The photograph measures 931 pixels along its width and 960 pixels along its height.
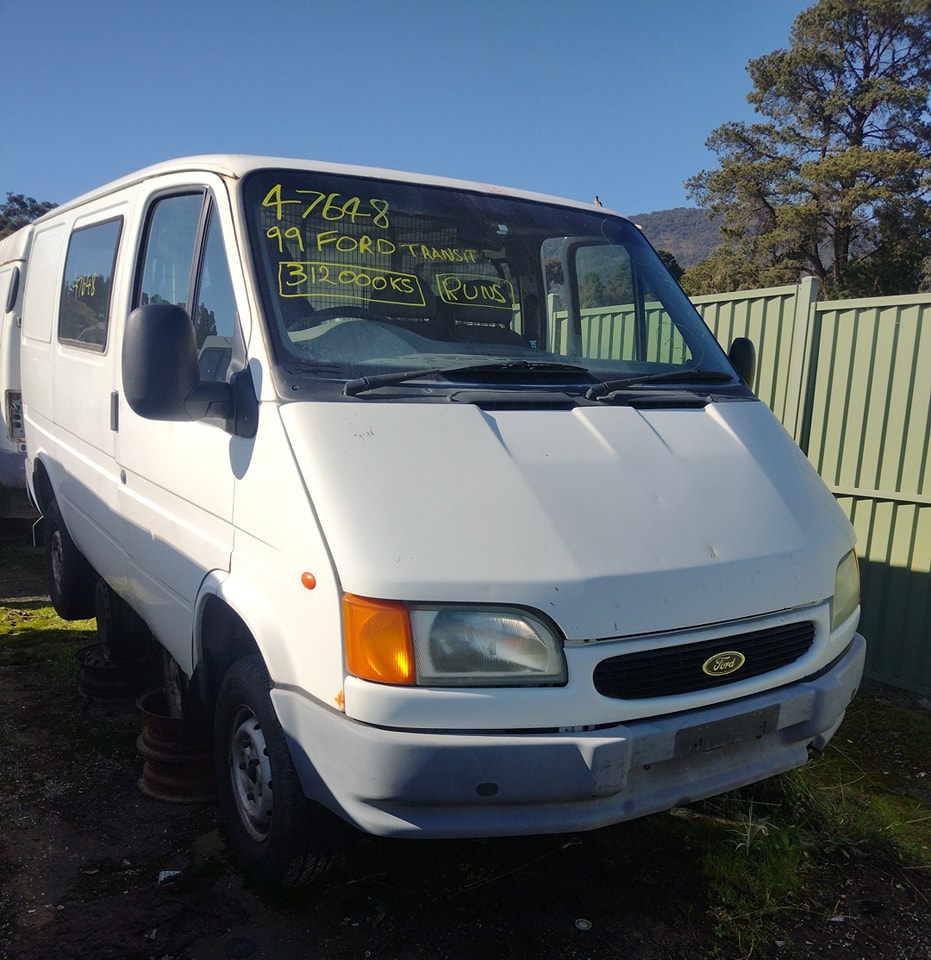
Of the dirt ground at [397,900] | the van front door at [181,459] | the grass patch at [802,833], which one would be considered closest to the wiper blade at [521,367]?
the van front door at [181,459]

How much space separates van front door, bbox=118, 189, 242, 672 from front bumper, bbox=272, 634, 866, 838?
797 mm

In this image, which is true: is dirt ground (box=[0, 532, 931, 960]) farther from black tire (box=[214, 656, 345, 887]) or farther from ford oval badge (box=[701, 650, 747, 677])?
ford oval badge (box=[701, 650, 747, 677])

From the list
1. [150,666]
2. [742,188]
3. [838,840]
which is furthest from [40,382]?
[742,188]

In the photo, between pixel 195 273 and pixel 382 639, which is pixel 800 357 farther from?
pixel 382 639

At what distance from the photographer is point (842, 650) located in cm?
297

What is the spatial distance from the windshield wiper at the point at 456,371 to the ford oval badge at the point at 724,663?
3.76 feet

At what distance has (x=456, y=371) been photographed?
9.45ft

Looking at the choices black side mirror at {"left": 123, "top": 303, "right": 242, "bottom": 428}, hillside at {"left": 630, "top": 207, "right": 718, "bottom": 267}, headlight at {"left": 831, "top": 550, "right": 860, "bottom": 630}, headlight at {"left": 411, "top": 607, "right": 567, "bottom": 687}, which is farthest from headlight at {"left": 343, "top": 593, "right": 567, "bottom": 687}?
hillside at {"left": 630, "top": 207, "right": 718, "bottom": 267}

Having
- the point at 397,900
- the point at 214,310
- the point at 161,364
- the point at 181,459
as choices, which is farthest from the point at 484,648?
the point at 214,310

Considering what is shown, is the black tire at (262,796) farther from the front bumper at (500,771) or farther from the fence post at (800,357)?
the fence post at (800,357)

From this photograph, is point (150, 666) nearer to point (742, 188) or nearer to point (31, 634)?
point (31, 634)

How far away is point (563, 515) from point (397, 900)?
147cm

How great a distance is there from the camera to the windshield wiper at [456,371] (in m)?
2.64

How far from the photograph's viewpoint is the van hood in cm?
229
